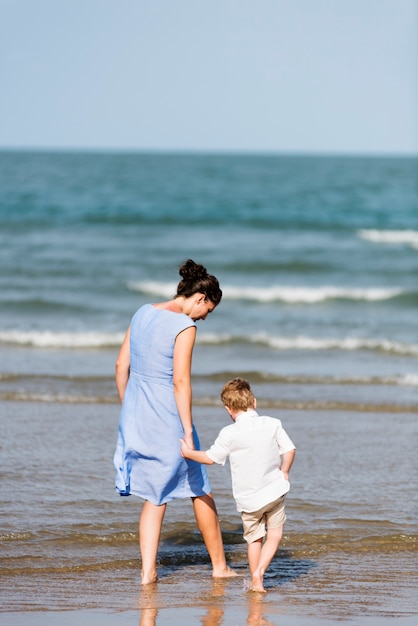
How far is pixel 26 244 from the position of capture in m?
24.0

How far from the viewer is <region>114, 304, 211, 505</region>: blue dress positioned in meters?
4.59

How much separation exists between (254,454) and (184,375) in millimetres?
497

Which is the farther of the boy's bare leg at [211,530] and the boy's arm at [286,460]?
the boy's bare leg at [211,530]

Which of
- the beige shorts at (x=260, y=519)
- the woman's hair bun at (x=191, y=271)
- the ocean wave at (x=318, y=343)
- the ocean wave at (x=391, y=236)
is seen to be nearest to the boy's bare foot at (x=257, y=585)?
the beige shorts at (x=260, y=519)

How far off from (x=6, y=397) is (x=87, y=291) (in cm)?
836

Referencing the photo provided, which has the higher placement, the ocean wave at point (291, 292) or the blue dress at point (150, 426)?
the ocean wave at point (291, 292)

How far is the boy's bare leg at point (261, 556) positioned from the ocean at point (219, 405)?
89mm

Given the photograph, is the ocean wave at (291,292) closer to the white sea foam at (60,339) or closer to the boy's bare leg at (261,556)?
the white sea foam at (60,339)

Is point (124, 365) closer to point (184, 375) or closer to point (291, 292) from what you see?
point (184, 375)

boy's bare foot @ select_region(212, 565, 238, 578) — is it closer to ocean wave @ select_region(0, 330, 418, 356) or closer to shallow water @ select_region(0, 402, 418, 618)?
shallow water @ select_region(0, 402, 418, 618)

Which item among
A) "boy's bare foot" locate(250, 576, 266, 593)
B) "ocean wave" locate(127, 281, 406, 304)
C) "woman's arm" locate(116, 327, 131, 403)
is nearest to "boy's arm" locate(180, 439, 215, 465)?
"woman's arm" locate(116, 327, 131, 403)

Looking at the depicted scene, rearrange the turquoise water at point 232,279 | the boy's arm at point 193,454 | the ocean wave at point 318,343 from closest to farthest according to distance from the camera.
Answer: the boy's arm at point 193,454 < the turquoise water at point 232,279 < the ocean wave at point 318,343

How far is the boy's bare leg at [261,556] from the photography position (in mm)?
4559

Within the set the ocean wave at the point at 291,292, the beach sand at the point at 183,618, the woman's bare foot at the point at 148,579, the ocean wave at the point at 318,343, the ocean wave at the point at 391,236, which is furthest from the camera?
the ocean wave at the point at 391,236
